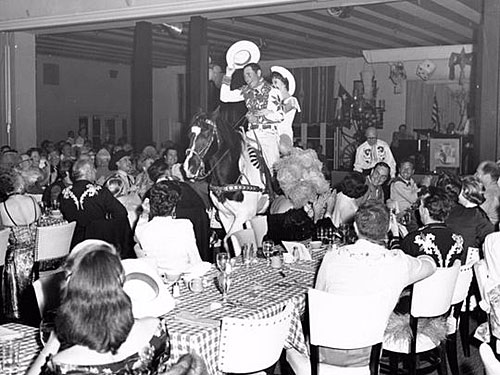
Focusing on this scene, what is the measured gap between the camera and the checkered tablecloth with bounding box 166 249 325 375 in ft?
10.4

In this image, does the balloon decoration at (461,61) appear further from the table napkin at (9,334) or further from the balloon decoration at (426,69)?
the table napkin at (9,334)

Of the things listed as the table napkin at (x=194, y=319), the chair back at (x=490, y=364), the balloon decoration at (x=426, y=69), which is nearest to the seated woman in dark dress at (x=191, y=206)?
the table napkin at (x=194, y=319)

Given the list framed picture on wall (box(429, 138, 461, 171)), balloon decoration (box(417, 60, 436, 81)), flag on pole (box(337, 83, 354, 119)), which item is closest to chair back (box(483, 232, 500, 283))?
framed picture on wall (box(429, 138, 461, 171))

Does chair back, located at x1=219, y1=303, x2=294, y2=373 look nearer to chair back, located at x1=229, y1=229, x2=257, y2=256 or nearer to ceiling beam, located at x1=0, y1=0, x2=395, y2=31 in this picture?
chair back, located at x1=229, y1=229, x2=257, y2=256

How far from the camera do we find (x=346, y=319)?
3359 mm

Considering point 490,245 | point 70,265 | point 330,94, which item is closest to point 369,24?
point 330,94

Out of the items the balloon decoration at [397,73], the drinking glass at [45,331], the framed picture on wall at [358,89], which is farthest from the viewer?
the framed picture on wall at [358,89]

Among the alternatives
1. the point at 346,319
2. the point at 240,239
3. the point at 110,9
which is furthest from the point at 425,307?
the point at 110,9

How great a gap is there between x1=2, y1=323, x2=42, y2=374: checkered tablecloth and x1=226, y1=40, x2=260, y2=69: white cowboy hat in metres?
5.76

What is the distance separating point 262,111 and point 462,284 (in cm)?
401

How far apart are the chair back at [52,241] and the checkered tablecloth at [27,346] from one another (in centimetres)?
255

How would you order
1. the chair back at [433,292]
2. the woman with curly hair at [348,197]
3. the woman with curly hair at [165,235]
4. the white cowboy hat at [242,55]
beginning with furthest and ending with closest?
the white cowboy hat at [242,55] → the woman with curly hair at [348,197] → the woman with curly hair at [165,235] → the chair back at [433,292]

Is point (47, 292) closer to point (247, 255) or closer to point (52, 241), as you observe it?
point (247, 255)

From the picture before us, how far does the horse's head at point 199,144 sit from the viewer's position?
710 centimetres
